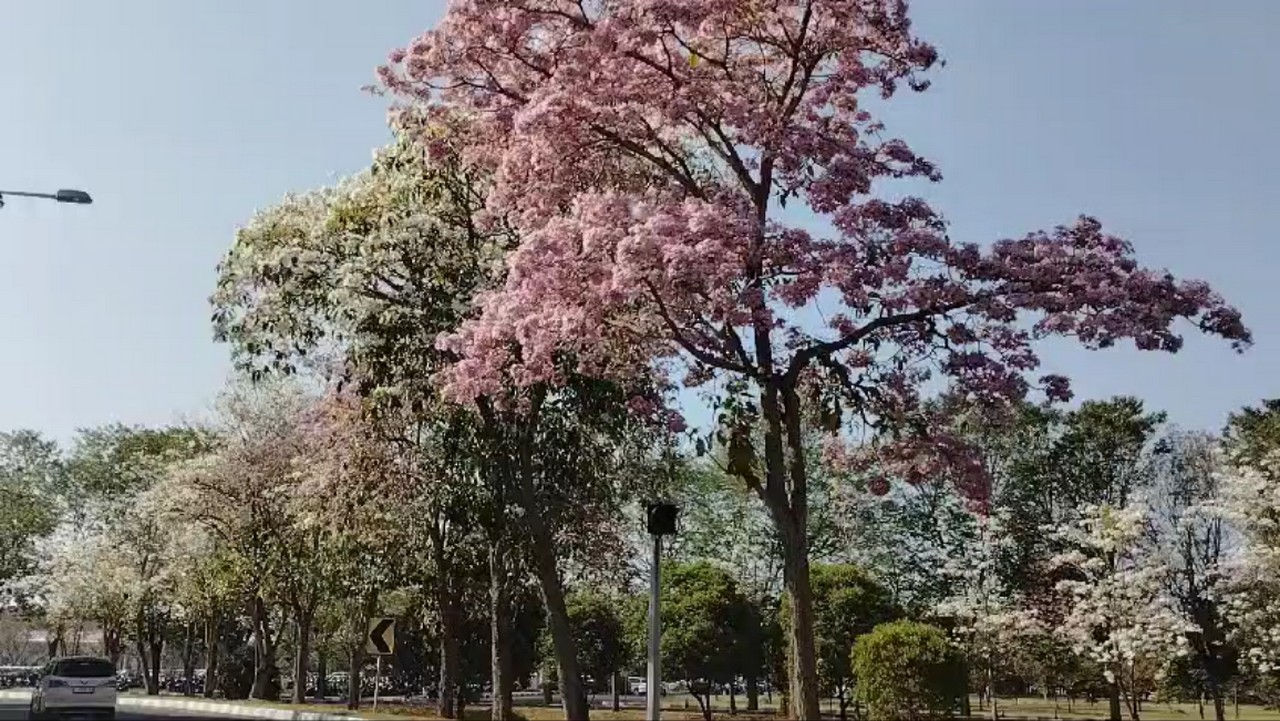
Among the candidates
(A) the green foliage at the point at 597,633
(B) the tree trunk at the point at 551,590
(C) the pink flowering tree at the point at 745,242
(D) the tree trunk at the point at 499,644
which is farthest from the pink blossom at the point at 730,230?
(A) the green foliage at the point at 597,633

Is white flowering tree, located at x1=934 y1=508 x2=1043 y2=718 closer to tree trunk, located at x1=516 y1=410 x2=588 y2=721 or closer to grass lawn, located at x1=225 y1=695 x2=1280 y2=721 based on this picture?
grass lawn, located at x1=225 y1=695 x2=1280 y2=721

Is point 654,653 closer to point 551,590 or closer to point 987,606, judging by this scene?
point 551,590

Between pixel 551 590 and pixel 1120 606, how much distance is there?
21.7m

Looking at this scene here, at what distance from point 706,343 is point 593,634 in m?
36.4

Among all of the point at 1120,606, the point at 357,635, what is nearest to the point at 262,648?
the point at 357,635

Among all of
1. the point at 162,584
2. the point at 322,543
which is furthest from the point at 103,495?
the point at 322,543

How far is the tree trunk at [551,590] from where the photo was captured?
→ 21453 mm

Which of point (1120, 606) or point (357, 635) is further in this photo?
point (357, 635)

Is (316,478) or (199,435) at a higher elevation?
(199,435)

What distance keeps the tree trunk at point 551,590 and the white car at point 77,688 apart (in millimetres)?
13123

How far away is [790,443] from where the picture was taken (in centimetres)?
1465

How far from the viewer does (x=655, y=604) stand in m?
12.4

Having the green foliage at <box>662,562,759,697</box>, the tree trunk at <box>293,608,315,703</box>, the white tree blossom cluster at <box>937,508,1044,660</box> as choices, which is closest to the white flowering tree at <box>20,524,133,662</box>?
the tree trunk at <box>293,608,315,703</box>

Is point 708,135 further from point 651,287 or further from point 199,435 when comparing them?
point 199,435
